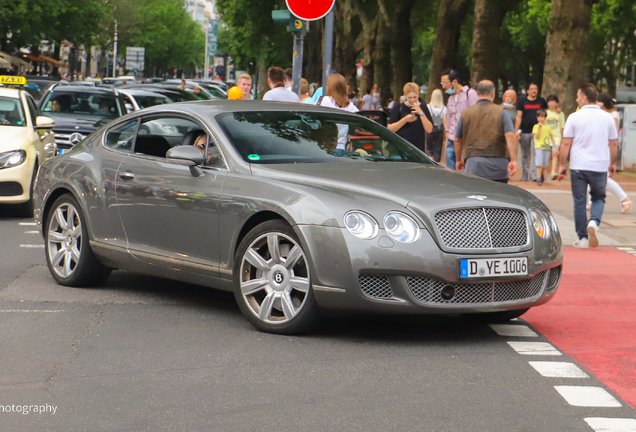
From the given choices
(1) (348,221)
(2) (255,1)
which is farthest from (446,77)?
(2) (255,1)

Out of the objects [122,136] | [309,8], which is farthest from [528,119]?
[122,136]

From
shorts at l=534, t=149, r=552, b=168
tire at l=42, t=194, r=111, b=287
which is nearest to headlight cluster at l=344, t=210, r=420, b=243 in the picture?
tire at l=42, t=194, r=111, b=287

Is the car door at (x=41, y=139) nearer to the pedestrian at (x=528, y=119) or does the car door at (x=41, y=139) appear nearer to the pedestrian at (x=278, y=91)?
the pedestrian at (x=278, y=91)

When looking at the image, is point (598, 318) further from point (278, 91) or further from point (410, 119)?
point (278, 91)

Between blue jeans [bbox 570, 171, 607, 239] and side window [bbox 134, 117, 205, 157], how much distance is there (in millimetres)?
5120

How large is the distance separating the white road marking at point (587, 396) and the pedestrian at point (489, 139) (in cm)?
524

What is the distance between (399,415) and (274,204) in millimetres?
2005

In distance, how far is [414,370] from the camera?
574cm

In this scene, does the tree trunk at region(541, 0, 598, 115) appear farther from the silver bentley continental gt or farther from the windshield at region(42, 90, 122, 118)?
the silver bentley continental gt

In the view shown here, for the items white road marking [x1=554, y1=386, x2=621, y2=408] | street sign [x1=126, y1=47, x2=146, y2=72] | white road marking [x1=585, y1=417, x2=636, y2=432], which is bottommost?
white road marking [x1=554, y1=386, x2=621, y2=408]

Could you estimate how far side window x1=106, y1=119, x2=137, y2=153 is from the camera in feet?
26.3

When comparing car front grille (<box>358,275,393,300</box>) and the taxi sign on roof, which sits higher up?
the taxi sign on roof

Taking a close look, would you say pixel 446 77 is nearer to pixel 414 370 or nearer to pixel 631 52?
pixel 414 370

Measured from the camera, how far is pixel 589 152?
446 inches
